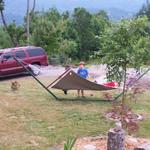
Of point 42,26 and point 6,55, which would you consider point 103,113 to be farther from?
point 42,26

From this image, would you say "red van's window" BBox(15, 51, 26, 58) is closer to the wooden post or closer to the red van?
the red van

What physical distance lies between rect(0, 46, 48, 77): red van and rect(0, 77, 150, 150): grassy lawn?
8.53m

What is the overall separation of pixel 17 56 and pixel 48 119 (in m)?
13.4

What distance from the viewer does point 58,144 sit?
10.5 meters

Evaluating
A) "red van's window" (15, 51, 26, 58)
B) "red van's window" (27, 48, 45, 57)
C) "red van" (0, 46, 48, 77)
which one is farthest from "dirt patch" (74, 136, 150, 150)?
"red van's window" (27, 48, 45, 57)

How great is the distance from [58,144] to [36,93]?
672 centimetres

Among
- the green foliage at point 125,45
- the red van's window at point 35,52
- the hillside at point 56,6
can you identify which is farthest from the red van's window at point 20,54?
the green foliage at point 125,45

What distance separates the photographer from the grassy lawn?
10695mm

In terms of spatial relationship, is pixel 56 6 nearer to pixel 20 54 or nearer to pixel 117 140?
pixel 20 54

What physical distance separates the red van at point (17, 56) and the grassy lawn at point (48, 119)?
8534mm

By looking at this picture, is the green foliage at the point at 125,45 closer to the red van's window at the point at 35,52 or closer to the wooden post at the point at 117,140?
the wooden post at the point at 117,140

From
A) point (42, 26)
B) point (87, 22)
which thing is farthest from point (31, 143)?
point (87, 22)

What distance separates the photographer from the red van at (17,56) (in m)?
25.0

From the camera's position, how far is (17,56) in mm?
Answer: 25719
